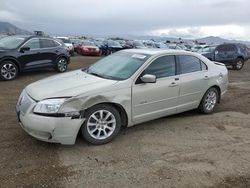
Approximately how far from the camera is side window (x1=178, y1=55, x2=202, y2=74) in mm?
6520

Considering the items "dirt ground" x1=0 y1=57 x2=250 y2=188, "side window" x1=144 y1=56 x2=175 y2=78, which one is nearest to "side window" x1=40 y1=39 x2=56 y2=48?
"dirt ground" x1=0 y1=57 x2=250 y2=188

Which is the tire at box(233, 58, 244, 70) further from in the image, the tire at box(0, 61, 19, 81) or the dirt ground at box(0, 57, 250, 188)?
A: the dirt ground at box(0, 57, 250, 188)

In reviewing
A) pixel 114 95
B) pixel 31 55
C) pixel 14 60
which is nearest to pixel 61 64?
pixel 31 55

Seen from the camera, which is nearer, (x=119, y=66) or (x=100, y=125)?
(x=100, y=125)

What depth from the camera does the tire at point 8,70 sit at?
1128 centimetres

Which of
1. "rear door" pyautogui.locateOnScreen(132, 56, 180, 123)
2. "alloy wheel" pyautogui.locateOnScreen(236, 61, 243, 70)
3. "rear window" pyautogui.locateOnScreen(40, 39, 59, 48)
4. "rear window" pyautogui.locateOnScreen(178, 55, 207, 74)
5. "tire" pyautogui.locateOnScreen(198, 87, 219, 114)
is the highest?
"rear window" pyautogui.locateOnScreen(40, 39, 59, 48)

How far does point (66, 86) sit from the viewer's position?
206 inches

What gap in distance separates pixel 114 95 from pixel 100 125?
536 mm

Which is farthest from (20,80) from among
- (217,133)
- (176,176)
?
(176,176)

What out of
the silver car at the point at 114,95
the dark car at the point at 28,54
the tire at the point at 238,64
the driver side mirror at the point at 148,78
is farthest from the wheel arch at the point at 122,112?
the tire at the point at 238,64

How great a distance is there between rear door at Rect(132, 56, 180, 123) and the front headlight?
1.33 m

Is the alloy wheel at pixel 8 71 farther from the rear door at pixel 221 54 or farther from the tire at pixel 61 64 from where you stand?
the rear door at pixel 221 54

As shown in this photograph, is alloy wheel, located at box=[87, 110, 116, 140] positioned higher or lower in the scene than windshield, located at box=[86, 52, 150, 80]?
lower

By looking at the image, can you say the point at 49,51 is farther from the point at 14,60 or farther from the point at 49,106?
the point at 49,106
